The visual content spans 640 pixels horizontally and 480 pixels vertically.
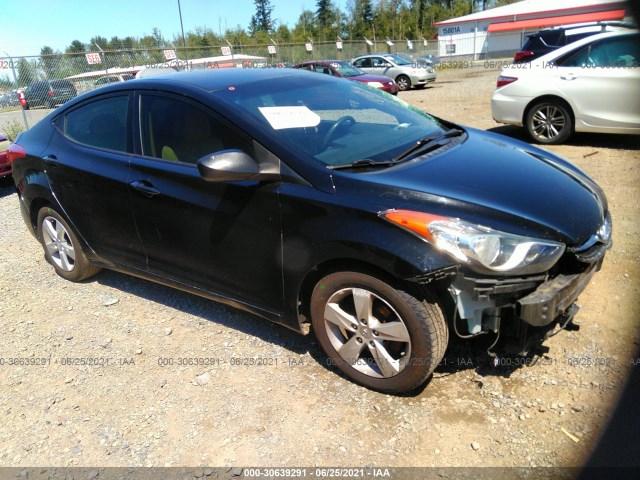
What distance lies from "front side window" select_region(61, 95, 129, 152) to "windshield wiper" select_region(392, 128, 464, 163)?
6.36 feet

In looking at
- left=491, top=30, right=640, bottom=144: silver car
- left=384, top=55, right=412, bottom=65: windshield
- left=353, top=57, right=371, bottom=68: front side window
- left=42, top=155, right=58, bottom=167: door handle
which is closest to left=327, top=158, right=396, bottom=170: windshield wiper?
left=42, top=155, right=58, bottom=167: door handle

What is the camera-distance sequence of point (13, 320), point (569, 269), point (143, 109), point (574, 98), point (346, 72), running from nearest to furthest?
point (569, 269)
point (143, 109)
point (13, 320)
point (574, 98)
point (346, 72)

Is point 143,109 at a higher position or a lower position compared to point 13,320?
higher

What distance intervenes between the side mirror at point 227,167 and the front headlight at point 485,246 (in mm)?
891

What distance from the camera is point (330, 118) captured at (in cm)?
324

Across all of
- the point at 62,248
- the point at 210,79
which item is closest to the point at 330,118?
the point at 210,79

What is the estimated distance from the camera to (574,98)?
283 inches

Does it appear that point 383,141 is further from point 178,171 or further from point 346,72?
point 346,72

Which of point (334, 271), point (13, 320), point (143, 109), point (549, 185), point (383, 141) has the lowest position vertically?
point (13, 320)

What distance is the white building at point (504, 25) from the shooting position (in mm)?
38969

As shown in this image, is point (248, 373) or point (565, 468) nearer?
point (565, 468)

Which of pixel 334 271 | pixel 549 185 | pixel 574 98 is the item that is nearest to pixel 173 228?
pixel 334 271

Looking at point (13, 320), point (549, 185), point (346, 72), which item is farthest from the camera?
point (346, 72)

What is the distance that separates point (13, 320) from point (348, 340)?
2.84m
